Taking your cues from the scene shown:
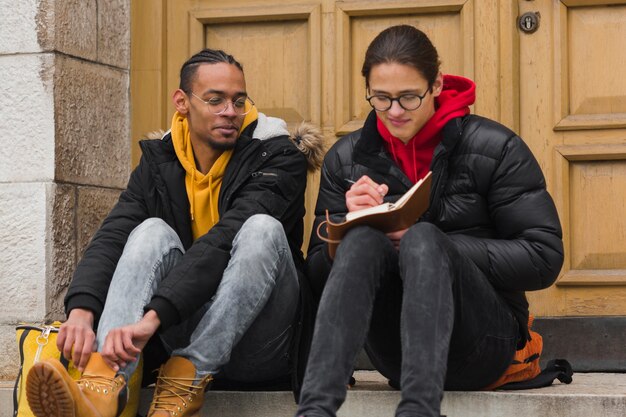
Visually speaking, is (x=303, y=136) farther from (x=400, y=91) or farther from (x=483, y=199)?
(x=483, y=199)

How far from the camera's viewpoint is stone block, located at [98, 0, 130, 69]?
5.18 m

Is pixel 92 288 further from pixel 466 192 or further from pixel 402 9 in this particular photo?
pixel 402 9

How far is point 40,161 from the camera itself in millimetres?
4871

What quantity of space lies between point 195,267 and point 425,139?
0.83m

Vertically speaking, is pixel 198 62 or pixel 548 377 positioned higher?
pixel 198 62

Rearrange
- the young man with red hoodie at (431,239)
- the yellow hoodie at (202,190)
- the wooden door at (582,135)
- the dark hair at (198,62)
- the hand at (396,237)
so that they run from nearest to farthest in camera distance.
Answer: the young man with red hoodie at (431,239), the hand at (396,237), the yellow hoodie at (202,190), the dark hair at (198,62), the wooden door at (582,135)

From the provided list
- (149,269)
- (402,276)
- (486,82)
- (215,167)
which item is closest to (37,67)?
(215,167)

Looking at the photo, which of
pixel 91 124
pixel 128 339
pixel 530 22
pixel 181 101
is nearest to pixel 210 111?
pixel 181 101

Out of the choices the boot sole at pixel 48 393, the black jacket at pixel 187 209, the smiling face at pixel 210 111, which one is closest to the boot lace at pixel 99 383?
the boot sole at pixel 48 393

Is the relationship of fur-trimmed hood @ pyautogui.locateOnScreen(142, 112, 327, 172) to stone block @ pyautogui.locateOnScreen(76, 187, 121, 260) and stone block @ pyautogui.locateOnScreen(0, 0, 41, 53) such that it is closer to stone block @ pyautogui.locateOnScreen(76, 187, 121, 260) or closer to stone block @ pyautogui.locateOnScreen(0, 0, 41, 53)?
stone block @ pyautogui.locateOnScreen(76, 187, 121, 260)

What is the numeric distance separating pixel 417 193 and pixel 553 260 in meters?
0.52

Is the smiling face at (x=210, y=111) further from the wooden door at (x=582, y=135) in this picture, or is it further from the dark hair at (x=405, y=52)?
the wooden door at (x=582, y=135)

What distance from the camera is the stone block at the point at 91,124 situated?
4.91m

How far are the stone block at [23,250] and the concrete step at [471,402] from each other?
1006 mm
